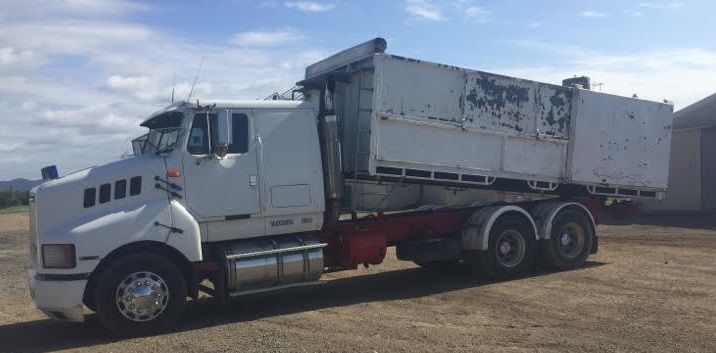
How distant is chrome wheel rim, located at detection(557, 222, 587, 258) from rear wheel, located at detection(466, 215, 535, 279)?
90 cm

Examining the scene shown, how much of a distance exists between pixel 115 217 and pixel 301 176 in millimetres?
2504

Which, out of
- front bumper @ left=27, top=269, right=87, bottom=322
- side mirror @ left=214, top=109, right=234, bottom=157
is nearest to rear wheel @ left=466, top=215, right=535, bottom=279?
side mirror @ left=214, top=109, right=234, bottom=157

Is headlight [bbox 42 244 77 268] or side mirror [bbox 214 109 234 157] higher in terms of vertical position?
side mirror [bbox 214 109 234 157]

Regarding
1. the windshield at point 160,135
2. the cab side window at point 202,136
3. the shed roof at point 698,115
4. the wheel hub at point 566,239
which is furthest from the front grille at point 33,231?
the shed roof at point 698,115

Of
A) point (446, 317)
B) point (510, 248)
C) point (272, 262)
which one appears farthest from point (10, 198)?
point (446, 317)

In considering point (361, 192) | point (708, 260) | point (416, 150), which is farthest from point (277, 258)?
point (708, 260)

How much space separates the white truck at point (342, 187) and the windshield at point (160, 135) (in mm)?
31

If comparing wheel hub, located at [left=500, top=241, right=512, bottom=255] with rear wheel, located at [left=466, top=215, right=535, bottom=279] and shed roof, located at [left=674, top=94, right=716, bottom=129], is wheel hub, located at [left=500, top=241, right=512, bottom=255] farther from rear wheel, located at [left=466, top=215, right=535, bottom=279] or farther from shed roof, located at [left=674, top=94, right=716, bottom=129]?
shed roof, located at [left=674, top=94, right=716, bottom=129]

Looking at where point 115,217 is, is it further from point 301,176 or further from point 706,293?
point 706,293

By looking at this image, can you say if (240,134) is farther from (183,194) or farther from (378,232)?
(378,232)

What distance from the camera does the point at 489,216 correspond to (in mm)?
10445

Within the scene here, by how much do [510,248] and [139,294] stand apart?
5.95 metres

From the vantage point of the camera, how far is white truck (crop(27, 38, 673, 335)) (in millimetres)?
7824

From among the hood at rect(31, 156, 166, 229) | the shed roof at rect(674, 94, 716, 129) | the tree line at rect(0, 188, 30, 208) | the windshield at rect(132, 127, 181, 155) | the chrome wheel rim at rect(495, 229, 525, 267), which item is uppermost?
the shed roof at rect(674, 94, 716, 129)
